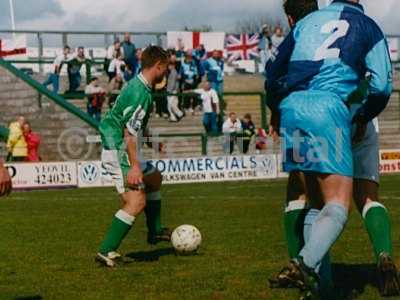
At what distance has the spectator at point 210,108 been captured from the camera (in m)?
29.1

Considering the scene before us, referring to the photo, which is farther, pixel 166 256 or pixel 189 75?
pixel 189 75

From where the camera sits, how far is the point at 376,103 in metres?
6.40

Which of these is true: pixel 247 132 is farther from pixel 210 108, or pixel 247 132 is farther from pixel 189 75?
pixel 189 75

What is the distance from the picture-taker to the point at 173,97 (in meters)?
30.8

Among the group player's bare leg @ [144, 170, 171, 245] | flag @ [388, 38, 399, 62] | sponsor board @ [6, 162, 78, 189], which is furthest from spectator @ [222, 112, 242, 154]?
player's bare leg @ [144, 170, 171, 245]

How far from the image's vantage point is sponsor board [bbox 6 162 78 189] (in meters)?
24.5

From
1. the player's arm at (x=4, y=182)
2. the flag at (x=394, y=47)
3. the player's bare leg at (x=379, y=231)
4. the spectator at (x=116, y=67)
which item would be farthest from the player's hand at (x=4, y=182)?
the flag at (x=394, y=47)

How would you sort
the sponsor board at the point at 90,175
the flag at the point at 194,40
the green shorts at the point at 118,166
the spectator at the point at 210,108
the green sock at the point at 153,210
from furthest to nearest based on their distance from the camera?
the flag at the point at 194,40 → the spectator at the point at 210,108 → the sponsor board at the point at 90,175 → the green sock at the point at 153,210 → the green shorts at the point at 118,166

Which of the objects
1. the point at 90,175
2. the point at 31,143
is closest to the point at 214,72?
the point at 90,175

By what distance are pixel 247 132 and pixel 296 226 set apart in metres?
21.6

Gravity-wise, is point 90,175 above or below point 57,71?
below

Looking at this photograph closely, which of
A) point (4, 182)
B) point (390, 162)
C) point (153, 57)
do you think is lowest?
point (390, 162)

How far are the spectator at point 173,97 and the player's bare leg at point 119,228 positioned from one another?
69.1ft

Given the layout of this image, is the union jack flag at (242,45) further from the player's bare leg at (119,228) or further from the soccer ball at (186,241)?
the player's bare leg at (119,228)
